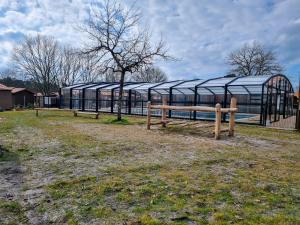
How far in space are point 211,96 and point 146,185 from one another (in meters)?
12.8

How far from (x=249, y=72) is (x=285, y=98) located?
64.4 ft

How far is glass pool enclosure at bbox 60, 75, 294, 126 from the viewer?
1355cm

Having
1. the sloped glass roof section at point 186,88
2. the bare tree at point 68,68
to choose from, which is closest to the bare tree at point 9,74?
the bare tree at point 68,68

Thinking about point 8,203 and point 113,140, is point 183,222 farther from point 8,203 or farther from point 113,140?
point 113,140

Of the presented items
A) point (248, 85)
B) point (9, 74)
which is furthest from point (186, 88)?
point (9, 74)

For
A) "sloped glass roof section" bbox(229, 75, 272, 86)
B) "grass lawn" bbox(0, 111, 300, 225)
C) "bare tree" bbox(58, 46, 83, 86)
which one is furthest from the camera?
"bare tree" bbox(58, 46, 83, 86)

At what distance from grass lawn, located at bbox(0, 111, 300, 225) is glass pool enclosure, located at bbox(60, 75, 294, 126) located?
7.42m

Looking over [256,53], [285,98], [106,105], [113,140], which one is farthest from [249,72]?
[113,140]

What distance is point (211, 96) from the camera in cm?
1591

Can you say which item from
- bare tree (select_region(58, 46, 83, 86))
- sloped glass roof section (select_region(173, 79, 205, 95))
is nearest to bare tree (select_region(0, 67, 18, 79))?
bare tree (select_region(58, 46, 83, 86))

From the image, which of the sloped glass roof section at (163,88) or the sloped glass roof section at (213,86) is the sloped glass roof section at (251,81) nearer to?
the sloped glass roof section at (213,86)

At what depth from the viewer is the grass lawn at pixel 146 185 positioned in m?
2.87

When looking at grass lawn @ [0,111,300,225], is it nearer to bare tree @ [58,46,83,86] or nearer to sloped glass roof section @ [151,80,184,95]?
sloped glass roof section @ [151,80,184,95]

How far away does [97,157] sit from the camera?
5602 mm
